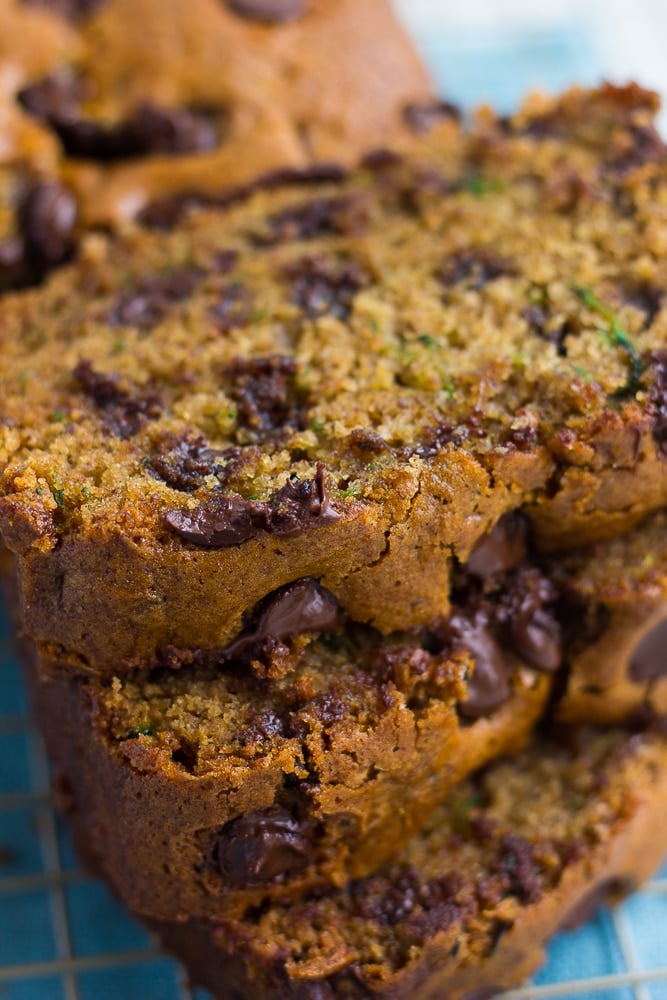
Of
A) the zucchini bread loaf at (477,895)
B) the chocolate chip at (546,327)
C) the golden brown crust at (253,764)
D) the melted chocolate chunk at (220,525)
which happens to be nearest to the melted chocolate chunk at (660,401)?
the chocolate chip at (546,327)

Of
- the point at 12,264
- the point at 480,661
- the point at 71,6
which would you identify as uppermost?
the point at 71,6

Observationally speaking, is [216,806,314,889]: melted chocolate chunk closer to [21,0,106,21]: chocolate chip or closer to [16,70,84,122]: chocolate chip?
[16,70,84,122]: chocolate chip

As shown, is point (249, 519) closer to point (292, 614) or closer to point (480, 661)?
point (292, 614)

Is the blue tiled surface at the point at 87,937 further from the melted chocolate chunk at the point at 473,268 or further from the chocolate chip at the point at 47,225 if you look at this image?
the melted chocolate chunk at the point at 473,268

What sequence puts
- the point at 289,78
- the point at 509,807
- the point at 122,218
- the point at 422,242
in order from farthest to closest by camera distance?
the point at 289,78
the point at 122,218
the point at 422,242
the point at 509,807

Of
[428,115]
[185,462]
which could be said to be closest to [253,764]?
[185,462]

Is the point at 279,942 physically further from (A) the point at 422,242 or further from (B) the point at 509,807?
(A) the point at 422,242

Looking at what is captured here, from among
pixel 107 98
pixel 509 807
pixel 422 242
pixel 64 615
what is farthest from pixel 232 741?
pixel 107 98
